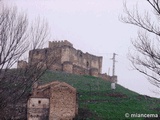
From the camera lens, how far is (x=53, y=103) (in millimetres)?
24672

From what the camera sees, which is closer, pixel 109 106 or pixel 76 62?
pixel 109 106

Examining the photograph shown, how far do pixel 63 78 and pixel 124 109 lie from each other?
17891mm

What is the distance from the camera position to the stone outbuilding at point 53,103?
78.2 feet

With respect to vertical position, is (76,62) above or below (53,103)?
above

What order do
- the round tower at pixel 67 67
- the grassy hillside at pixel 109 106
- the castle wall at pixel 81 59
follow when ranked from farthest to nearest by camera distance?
the castle wall at pixel 81 59 → the round tower at pixel 67 67 → the grassy hillside at pixel 109 106

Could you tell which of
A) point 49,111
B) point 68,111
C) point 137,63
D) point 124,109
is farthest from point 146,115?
point 137,63

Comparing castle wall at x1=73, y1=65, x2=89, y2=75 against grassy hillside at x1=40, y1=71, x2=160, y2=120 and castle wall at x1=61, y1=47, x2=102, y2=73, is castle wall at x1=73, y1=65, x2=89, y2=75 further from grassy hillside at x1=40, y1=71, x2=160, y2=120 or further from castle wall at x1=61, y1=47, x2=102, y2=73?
grassy hillside at x1=40, y1=71, x2=160, y2=120

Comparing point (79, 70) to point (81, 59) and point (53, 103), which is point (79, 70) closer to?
point (81, 59)

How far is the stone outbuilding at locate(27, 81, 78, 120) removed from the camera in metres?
23.8

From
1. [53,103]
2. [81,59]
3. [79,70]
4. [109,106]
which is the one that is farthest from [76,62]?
[53,103]

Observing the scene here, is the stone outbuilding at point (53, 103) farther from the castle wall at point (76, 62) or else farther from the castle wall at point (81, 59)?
the castle wall at point (81, 59)


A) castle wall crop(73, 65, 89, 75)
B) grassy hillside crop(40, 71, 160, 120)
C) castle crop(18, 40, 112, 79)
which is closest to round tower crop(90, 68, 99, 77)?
castle crop(18, 40, 112, 79)

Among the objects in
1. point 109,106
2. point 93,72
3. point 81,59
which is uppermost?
point 81,59

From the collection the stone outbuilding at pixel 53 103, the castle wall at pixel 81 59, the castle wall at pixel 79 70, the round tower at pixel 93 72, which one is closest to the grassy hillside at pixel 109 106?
the stone outbuilding at pixel 53 103
